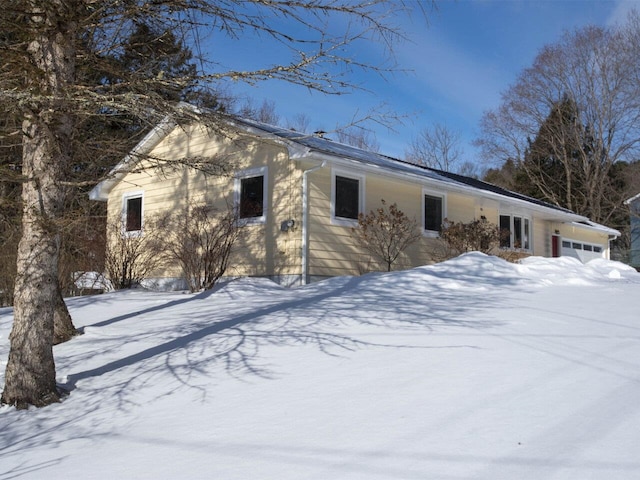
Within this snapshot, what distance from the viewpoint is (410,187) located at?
14.8m

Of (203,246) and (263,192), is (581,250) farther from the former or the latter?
(203,246)

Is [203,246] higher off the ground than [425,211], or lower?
lower

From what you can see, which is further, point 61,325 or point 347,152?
point 347,152

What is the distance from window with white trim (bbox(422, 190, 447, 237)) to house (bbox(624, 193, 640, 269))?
1918 cm

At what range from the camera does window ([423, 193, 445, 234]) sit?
50.2 feet

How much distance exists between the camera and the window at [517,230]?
739 inches

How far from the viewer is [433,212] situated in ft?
51.0

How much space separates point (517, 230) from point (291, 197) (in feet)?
33.4

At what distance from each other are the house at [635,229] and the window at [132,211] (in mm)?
25114

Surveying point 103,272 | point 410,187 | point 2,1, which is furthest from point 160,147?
point 2,1

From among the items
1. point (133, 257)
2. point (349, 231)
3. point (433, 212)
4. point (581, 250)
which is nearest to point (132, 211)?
point (133, 257)

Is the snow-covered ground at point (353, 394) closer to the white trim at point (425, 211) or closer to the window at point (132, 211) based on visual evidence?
the white trim at point (425, 211)

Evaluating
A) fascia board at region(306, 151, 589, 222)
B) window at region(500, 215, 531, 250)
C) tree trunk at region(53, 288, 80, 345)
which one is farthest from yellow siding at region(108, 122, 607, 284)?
tree trunk at region(53, 288, 80, 345)

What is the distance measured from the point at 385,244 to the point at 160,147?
6.74m
